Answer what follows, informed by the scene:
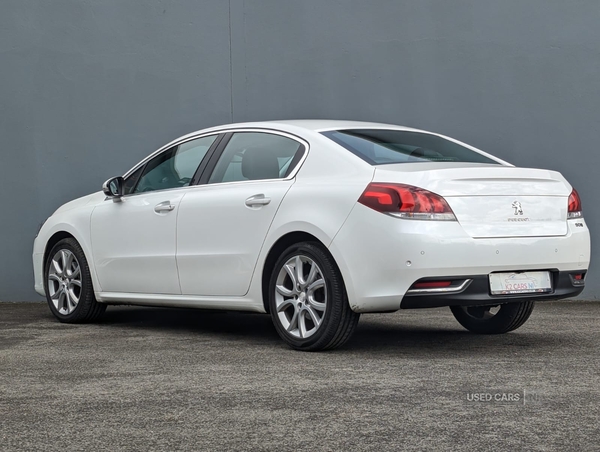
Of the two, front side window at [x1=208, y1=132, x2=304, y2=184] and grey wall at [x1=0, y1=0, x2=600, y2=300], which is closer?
front side window at [x1=208, y1=132, x2=304, y2=184]

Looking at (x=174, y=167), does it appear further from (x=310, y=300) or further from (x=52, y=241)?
(x=310, y=300)

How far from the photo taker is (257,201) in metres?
6.34

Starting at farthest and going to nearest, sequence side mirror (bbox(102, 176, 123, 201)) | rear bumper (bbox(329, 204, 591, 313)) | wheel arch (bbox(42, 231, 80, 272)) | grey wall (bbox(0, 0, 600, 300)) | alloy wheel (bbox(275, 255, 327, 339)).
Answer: grey wall (bbox(0, 0, 600, 300)), wheel arch (bbox(42, 231, 80, 272)), side mirror (bbox(102, 176, 123, 201)), alloy wheel (bbox(275, 255, 327, 339)), rear bumper (bbox(329, 204, 591, 313))

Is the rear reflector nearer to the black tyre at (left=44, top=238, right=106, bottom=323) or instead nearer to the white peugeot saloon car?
the white peugeot saloon car

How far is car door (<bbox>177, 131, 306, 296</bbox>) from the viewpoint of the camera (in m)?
6.36

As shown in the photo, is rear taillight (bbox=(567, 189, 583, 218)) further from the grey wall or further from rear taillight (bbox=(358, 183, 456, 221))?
the grey wall

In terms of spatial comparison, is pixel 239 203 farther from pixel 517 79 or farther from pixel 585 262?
pixel 517 79

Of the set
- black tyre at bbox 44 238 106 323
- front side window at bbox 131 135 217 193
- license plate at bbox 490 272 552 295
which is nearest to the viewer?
license plate at bbox 490 272 552 295

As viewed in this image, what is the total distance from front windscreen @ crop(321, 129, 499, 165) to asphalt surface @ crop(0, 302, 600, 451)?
1.26 metres

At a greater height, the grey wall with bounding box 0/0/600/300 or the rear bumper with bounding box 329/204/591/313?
the grey wall with bounding box 0/0/600/300

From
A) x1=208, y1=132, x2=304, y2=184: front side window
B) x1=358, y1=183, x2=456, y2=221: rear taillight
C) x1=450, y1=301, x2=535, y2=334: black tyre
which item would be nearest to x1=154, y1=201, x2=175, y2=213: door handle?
x1=208, y1=132, x2=304, y2=184: front side window

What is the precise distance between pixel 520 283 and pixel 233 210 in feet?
6.62

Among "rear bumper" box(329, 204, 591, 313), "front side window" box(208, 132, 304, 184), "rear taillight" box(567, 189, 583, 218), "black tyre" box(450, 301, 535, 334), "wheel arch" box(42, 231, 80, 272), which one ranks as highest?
"front side window" box(208, 132, 304, 184)

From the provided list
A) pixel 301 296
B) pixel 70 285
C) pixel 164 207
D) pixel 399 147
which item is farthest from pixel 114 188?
pixel 399 147
